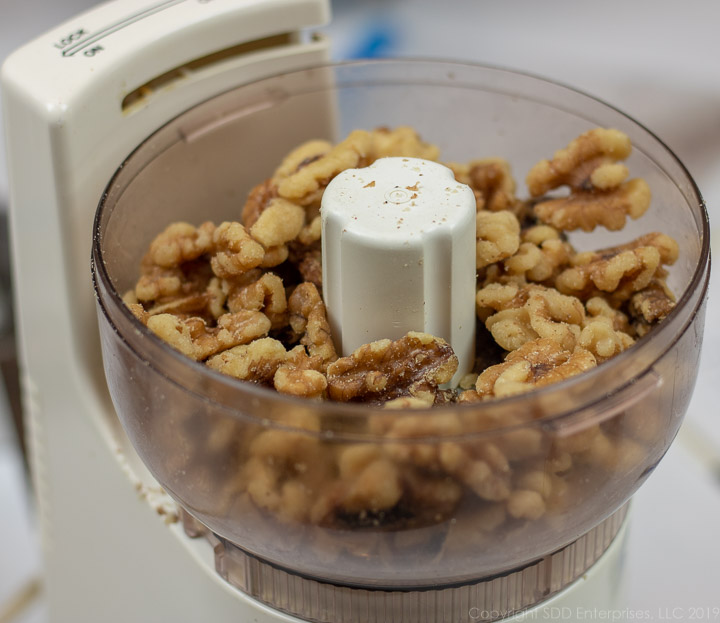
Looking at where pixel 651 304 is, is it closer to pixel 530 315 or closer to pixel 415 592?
pixel 530 315

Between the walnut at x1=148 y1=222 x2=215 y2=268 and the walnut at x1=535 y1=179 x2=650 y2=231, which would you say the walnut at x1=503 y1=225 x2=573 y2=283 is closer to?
the walnut at x1=535 y1=179 x2=650 y2=231

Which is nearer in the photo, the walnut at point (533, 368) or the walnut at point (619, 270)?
the walnut at point (533, 368)

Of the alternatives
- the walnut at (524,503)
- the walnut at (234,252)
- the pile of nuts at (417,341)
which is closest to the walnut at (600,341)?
the pile of nuts at (417,341)

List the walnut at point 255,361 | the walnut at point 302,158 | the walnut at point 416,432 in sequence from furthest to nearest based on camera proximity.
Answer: the walnut at point 302,158
the walnut at point 255,361
the walnut at point 416,432

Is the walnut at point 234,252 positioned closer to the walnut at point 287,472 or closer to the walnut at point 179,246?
the walnut at point 179,246

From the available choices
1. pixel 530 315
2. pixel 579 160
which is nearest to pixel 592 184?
pixel 579 160

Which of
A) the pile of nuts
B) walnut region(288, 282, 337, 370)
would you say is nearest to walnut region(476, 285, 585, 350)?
the pile of nuts
